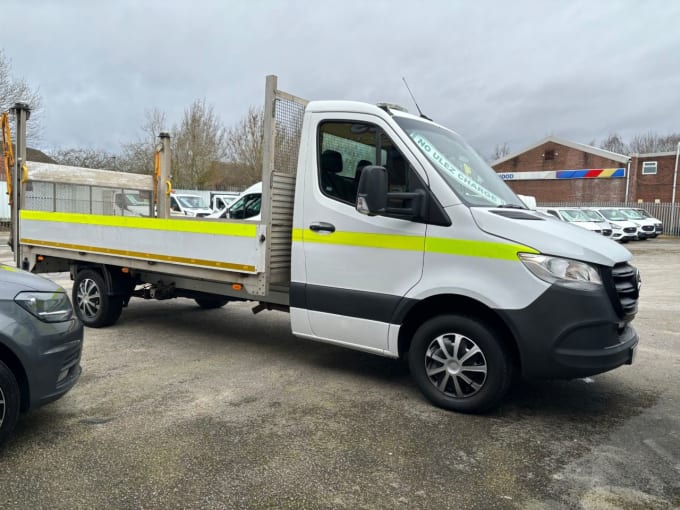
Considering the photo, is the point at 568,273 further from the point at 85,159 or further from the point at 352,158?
the point at 85,159

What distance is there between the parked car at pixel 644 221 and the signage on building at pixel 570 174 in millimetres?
10798

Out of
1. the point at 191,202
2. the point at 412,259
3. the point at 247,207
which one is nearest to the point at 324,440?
the point at 412,259

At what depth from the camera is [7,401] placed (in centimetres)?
326

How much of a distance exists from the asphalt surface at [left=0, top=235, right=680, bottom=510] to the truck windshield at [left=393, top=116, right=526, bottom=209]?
1725 mm

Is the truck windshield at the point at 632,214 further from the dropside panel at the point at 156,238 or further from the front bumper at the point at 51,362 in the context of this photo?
the front bumper at the point at 51,362

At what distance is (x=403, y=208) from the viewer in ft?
13.9

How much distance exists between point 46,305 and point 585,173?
4338 centimetres

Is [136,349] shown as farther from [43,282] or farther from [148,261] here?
[43,282]

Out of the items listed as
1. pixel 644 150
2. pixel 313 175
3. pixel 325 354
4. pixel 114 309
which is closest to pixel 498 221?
pixel 313 175

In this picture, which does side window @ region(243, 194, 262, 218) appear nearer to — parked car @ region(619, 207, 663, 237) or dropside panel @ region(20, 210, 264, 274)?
dropside panel @ region(20, 210, 264, 274)

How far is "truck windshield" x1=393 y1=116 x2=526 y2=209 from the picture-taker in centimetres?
429

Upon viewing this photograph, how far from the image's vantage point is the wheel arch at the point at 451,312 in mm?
4051

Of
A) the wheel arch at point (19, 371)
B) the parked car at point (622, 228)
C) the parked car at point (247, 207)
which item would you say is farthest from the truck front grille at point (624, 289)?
the parked car at point (622, 228)

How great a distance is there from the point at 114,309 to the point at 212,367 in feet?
7.50
